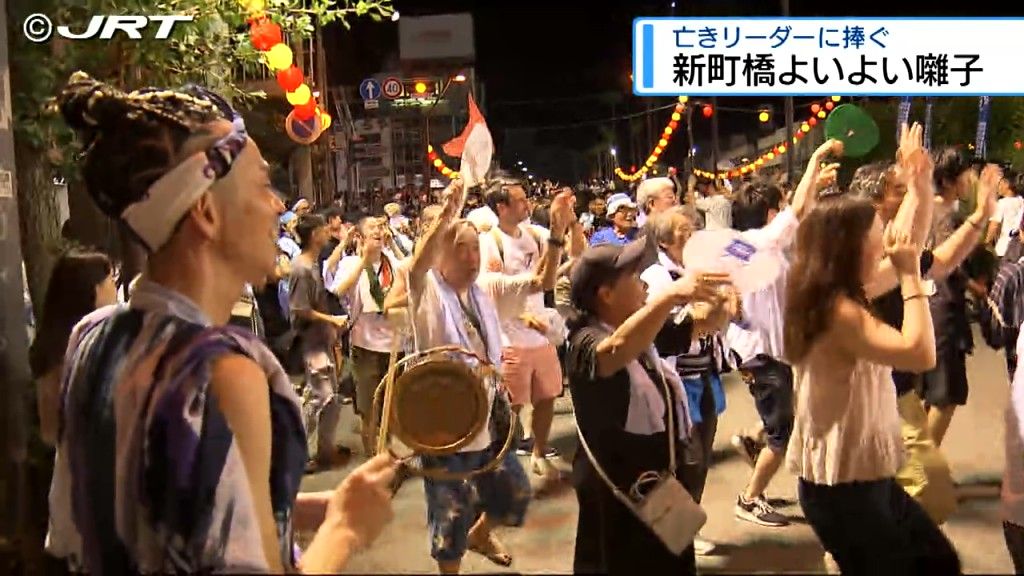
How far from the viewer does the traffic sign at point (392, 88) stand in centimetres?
267

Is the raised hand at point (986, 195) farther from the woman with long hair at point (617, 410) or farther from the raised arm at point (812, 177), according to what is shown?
the woman with long hair at point (617, 410)

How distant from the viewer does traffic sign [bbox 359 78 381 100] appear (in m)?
2.70

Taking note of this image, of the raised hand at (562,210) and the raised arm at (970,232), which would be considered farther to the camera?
the raised hand at (562,210)

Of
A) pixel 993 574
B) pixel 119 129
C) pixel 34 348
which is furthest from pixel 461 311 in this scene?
pixel 119 129

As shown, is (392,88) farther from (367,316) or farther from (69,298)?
(367,316)

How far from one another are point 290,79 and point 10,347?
3.38 feet

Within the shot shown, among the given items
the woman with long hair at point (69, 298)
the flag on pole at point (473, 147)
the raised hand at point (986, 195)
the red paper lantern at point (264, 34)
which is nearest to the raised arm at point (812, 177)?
the raised hand at point (986, 195)

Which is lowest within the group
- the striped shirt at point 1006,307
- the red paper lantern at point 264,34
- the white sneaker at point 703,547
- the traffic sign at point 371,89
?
the white sneaker at point 703,547

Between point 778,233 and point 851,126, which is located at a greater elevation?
point 851,126

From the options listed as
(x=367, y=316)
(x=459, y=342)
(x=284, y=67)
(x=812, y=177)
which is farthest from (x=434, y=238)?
(x=812, y=177)

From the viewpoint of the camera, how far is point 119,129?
1134 millimetres

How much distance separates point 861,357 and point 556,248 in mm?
1328

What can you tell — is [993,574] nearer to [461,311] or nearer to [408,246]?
[461,311]

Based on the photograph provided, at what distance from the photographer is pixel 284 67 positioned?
115 inches
